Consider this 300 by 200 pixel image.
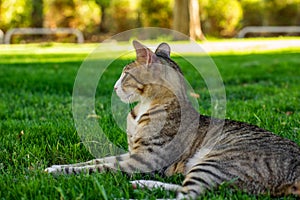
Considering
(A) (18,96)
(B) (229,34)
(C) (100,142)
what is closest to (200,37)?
(B) (229,34)

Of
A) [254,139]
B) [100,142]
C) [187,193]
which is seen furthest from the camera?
[100,142]

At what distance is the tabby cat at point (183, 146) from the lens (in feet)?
8.47

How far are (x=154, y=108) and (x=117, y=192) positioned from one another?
2.44 ft

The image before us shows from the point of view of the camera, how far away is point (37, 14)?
76.1 ft

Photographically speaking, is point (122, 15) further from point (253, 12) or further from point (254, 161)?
point (254, 161)

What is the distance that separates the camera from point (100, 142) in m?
3.69

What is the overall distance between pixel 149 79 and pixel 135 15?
21.8 meters

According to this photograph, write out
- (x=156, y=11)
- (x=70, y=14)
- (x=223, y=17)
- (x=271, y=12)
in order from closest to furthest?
(x=70, y=14)
(x=156, y=11)
(x=223, y=17)
(x=271, y=12)

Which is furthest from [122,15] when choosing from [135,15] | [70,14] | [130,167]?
[130,167]

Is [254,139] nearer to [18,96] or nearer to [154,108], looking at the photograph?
[154,108]

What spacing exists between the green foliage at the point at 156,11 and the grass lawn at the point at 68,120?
15186mm

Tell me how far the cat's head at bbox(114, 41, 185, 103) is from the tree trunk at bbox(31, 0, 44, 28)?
69.3 ft

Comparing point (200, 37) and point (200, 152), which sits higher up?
point (200, 152)

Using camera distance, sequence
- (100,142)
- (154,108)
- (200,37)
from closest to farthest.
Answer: (154,108) < (100,142) < (200,37)
